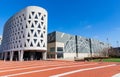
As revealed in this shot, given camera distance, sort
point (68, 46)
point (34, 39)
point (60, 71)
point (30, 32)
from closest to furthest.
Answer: point (60, 71), point (30, 32), point (34, 39), point (68, 46)

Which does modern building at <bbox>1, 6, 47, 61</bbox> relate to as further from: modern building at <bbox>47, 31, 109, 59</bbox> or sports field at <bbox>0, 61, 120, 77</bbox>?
sports field at <bbox>0, 61, 120, 77</bbox>

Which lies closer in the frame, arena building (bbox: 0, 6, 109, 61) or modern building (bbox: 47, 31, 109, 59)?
arena building (bbox: 0, 6, 109, 61)

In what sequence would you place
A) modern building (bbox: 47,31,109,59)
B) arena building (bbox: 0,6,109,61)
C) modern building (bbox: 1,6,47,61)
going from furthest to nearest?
modern building (bbox: 47,31,109,59)
arena building (bbox: 0,6,109,61)
modern building (bbox: 1,6,47,61)

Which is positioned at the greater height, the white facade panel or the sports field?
the white facade panel

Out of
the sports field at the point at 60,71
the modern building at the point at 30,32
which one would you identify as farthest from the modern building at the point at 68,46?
the sports field at the point at 60,71

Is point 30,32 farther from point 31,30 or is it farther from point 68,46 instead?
point 68,46

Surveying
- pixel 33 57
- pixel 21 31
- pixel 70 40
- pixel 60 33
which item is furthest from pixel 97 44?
pixel 21 31

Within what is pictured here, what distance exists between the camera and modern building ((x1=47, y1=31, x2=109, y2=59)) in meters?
63.9

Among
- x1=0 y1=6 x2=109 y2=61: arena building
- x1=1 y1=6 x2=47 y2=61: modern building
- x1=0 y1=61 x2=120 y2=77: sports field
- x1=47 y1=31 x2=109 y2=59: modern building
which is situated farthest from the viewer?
x1=47 y1=31 x2=109 y2=59: modern building

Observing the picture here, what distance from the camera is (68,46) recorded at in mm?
70250

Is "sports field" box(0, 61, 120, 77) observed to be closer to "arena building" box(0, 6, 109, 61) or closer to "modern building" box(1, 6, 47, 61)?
"modern building" box(1, 6, 47, 61)

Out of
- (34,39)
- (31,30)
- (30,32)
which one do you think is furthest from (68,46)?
(30,32)

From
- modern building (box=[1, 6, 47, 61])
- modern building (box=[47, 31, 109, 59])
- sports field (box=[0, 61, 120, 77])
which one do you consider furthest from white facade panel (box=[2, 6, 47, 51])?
sports field (box=[0, 61, 120, 77])

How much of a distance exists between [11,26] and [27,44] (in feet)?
56.9
